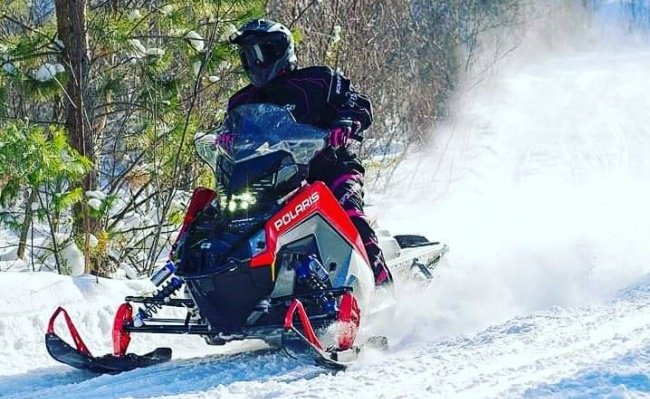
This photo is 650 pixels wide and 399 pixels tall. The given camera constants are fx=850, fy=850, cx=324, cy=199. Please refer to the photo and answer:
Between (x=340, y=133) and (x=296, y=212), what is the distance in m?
0.55

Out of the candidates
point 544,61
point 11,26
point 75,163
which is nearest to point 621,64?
point 544,61

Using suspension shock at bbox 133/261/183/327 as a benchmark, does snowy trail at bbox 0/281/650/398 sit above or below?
below

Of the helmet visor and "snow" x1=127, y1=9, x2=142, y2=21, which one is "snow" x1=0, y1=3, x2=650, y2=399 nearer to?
the helmet visor

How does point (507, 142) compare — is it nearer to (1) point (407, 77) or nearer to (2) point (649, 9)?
(1) point (407, 77)

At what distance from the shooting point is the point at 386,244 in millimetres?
6117

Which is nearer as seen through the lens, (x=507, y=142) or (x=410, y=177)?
(x=410, y=177)

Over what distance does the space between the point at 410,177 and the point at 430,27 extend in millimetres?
10831

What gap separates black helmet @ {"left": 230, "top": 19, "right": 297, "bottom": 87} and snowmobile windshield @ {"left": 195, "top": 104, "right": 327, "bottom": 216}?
0.35 m

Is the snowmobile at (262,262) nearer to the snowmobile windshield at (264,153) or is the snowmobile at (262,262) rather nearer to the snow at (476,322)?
the snowmobile windshield at (264,153)

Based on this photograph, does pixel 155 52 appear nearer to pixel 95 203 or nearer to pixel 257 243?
pixel 95 203

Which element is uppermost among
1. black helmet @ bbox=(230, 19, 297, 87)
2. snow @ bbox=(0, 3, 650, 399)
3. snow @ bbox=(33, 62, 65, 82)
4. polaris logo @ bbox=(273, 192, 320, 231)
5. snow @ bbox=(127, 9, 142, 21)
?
snow @ bbox=(127, 9, 142, 21)

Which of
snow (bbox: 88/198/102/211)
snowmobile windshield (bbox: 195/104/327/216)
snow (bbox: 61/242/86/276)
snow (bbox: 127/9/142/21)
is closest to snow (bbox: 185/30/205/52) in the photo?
snow (bbox: 127/9/142/21)

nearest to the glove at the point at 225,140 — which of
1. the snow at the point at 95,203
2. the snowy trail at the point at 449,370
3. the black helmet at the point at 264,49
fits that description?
the black helmet at the point at 264,49

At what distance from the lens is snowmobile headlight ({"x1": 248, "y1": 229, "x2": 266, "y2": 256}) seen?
419cm
